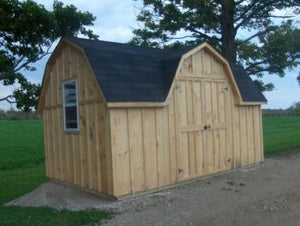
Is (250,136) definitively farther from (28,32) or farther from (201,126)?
(28,32)

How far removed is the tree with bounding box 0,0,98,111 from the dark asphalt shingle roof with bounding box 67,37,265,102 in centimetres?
115

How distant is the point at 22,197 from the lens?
9141 millimetres

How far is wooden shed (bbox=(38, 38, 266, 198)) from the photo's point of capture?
27.1 ft

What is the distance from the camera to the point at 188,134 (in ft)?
32.2

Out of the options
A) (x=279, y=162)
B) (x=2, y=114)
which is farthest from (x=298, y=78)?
(x=2, y=114)

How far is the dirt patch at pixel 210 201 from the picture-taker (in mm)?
6383

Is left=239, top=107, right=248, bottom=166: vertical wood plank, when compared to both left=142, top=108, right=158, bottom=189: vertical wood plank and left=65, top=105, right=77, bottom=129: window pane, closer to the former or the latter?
left=142, top=108, right=158, bottom=189: vertical wood plank

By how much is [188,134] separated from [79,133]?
9.05 ft

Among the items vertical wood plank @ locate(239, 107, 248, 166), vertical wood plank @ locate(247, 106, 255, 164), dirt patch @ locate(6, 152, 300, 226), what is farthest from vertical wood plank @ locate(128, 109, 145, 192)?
vertical wood plank @ locate(247, 106, 255, 164)

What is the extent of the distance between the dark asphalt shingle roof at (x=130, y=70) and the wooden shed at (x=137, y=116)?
0.03 m

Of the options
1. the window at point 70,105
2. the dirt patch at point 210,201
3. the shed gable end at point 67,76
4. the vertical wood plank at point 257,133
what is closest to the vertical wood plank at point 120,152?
the dirt patch at point 210,201

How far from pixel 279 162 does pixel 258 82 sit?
661 cm

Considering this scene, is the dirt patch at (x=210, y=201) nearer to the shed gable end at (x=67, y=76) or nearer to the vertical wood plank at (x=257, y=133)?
the vertical wood plank at (x=257, y=133)

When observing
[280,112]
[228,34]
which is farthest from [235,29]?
[280,112]
